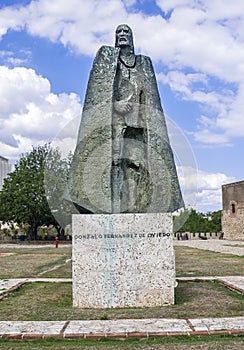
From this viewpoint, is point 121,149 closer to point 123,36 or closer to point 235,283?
point 123,36

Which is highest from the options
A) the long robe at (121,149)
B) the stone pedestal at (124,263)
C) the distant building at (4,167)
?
the distant building at (4,167)

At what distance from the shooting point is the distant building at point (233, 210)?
36406 mm

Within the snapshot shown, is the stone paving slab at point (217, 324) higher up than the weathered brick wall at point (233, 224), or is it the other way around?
the weathered brick wall at point (233, 224)

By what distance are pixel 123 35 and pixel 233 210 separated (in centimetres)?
3237

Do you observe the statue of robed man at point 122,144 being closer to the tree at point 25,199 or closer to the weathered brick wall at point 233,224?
the tree at point 25,199

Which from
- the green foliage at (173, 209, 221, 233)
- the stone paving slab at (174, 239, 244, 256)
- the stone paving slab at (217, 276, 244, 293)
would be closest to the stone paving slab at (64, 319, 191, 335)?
the stone paving slab at (217, 276, 244, 293)

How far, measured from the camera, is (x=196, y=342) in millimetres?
4387

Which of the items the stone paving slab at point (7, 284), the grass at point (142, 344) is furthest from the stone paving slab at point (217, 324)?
the stone paving slab at point (7, 284)

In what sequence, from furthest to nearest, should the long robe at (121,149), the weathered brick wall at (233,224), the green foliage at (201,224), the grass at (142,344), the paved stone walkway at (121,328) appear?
the green foliage at (201,224), the weathered brick wall at (233,224), the long robe at (121,149), the paved stone walkway at (121,328), the grass at (142,344)

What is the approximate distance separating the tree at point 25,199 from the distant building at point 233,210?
46.4ft

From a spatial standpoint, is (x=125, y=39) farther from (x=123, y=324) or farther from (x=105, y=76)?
(x=123, y=324)

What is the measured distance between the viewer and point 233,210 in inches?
1483

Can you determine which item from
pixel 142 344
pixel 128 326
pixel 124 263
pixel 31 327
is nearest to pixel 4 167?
pixel 124 263

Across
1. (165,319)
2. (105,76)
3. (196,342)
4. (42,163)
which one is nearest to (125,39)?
(105,76)
